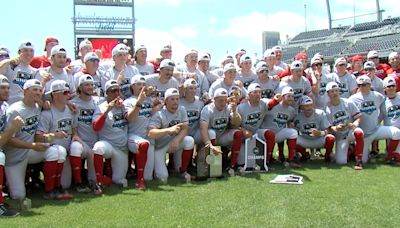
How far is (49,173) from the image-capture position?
17.9 ft

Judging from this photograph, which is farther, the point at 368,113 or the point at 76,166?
the point at 368,113

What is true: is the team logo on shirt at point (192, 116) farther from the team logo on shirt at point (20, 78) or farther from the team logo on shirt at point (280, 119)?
the team logo on shirt at point (20, 78)

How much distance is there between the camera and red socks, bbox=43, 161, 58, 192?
17.8 feet

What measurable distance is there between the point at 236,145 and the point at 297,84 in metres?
2.13

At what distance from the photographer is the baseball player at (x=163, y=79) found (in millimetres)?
6980

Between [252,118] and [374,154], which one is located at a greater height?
[252,118]

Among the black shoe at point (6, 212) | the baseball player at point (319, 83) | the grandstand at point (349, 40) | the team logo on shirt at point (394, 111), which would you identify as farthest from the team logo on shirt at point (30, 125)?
the grandstand at point (349, 40)

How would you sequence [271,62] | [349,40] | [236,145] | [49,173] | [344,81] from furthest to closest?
[349,40] → [344,81] → [271,62] → [236,145] → [49,173]

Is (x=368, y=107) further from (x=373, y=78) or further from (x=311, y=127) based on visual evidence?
(x=311, y=127)

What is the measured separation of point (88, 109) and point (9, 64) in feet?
5.27

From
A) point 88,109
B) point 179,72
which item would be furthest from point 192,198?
point 179,72

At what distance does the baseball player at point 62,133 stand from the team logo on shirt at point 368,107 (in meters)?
6.01

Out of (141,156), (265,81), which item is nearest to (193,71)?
(265,81)

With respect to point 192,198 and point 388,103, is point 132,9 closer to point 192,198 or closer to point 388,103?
point 388,103
